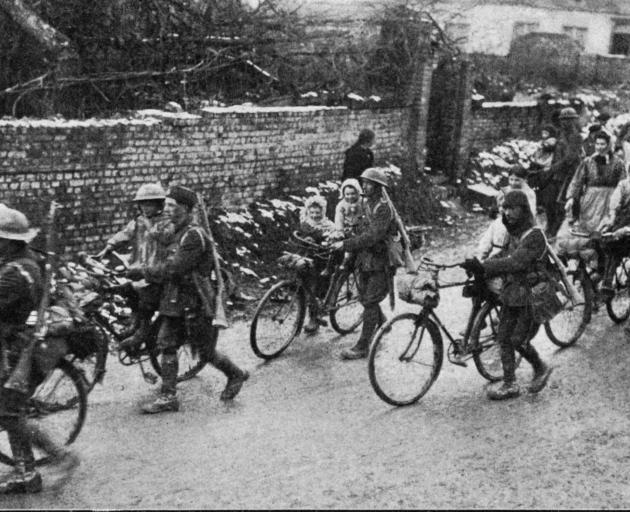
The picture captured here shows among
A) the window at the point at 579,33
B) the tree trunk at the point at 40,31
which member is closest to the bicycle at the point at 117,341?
the tree trunk at the point at 40,31

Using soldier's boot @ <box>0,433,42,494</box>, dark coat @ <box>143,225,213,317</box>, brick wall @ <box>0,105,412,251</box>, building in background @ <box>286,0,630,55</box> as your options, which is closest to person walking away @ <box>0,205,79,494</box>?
soldier's boot @ <box>0,433,42,494</box>

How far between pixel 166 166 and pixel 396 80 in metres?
5.98

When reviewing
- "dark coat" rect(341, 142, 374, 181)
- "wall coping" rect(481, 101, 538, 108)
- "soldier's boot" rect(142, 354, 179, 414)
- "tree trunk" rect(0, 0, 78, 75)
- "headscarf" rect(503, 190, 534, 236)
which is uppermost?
"tree trunk" rect(0, 0, 78, 75)

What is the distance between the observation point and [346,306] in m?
9.95

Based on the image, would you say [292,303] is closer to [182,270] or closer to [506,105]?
[182,270]

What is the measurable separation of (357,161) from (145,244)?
4.85 metres

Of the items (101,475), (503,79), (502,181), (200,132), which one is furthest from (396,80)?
(101,475)

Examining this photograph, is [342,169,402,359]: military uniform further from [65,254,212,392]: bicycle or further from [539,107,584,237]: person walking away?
[539,107,584,237]: person walking away

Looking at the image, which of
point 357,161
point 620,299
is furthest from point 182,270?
point 620,299

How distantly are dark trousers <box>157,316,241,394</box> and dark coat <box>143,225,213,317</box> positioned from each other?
108 millimetres

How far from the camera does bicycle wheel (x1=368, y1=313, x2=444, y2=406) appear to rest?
292 inches

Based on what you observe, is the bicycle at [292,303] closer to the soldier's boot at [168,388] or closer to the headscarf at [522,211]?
the soldier's boot at [168,388]

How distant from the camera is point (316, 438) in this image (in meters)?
6.80

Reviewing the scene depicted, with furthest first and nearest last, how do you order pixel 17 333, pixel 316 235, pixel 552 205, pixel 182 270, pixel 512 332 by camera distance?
pixel 552 205, pixel 316 235, pixel 512 332, pixel 182 270, pixel 17 333
